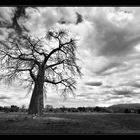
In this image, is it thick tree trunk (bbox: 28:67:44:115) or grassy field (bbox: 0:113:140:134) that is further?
thick tree trunk (bbox: 28:67:44:115)

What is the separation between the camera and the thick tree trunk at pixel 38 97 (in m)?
10.7

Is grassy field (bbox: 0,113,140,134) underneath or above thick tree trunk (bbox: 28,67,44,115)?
underneath

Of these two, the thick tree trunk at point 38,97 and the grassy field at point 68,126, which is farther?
the thick tree trunk at point 38,97

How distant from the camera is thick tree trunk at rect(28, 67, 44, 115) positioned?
10664mm

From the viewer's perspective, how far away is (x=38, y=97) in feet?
35.5

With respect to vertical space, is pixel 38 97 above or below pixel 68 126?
above

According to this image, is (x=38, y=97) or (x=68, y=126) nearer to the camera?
(x=68, y=126)

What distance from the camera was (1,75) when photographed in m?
10.1

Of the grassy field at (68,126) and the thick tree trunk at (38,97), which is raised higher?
the thick tree trunk at (38,97)
